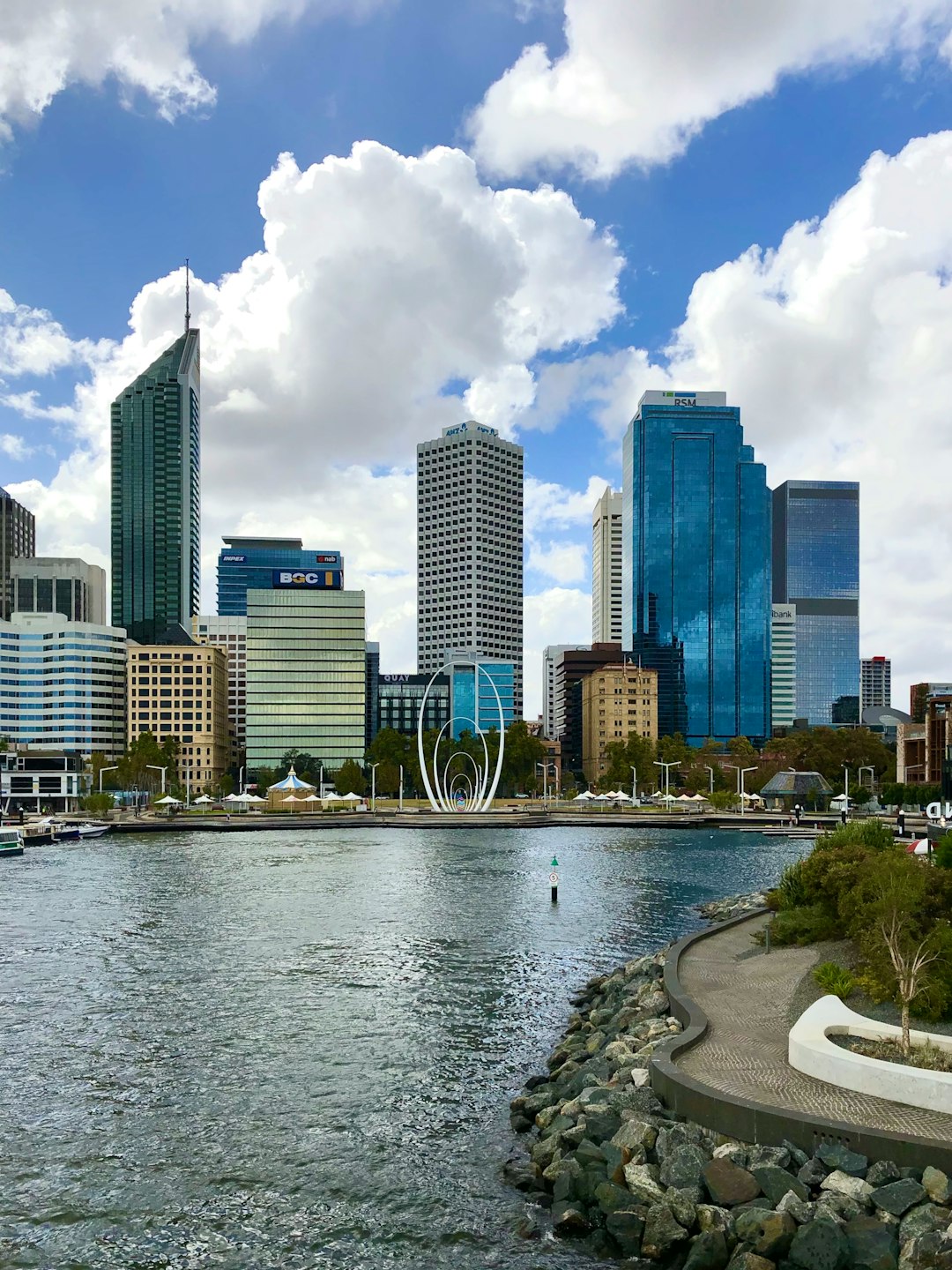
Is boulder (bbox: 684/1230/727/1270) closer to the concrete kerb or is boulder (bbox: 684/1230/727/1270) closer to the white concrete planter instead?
the concrete kerb

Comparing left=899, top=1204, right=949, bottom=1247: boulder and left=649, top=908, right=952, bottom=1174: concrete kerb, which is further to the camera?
left=649, top=908, right=952, bottom=1174: concrete kerb

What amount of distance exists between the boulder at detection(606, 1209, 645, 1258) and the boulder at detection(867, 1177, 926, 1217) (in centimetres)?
455

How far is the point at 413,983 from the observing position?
144 feet

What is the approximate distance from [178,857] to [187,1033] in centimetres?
7375

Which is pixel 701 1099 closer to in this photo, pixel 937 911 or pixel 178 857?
pixel 937 911

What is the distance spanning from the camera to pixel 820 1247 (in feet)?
60.4

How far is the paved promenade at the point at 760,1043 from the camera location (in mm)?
21406

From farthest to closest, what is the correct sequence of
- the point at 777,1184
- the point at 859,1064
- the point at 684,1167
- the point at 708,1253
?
1. the point at 859,1064
2. the point at 684,1167
3. the point at 777,1184
4. the point at 708,1253

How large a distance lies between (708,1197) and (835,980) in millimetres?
13514

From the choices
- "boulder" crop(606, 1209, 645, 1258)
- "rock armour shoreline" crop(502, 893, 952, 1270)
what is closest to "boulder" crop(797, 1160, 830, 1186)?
"rock armour shoreline" crop(502, 893, 952, 1270)

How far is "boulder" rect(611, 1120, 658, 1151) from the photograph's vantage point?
22.2 meters

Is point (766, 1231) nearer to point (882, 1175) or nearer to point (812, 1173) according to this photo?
point (812, 1173)

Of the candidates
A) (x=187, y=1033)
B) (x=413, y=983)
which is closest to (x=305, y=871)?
(x=413, y=983)

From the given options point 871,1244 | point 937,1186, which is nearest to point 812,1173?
point 871,1244
